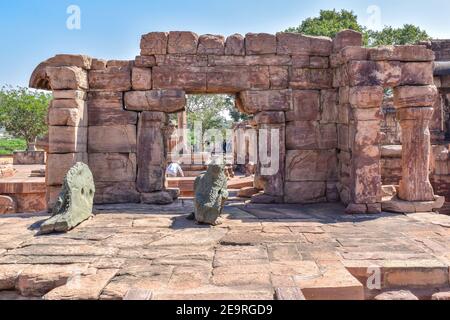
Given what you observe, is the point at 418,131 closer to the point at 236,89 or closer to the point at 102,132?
the point at 236,89

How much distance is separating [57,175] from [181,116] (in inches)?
726

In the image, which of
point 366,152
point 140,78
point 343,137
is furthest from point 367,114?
point 140,78

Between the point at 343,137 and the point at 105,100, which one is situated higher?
the point at 105,100

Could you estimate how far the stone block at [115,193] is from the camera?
8453mm

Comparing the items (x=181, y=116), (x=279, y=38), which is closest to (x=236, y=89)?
(x=279, y=38)

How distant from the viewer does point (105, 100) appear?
8.50 m

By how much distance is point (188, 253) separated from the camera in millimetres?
4922

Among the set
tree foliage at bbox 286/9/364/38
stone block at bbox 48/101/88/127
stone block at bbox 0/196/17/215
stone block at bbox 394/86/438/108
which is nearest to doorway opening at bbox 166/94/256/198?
stone block at bbox 48/101/88/127

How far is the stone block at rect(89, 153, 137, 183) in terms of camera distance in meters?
8.53

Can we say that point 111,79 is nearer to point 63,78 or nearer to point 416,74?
point 63,78

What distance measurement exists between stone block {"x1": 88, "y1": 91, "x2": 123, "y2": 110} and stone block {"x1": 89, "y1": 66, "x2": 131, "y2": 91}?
0.12m

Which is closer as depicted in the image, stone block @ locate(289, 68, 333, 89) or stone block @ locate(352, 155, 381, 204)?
stone block @ locate(352, 155, 381, 204)

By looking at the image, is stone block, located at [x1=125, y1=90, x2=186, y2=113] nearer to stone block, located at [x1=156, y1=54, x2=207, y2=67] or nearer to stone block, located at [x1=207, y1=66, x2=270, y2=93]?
stone block, located at [x1=156, y1=54, x2=207, y2=67]

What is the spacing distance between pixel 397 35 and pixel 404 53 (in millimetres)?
25177
